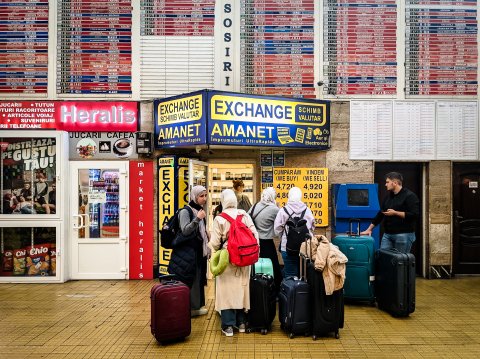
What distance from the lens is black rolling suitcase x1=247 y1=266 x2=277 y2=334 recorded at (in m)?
4.64

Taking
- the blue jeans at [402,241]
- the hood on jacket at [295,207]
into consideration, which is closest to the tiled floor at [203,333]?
the blue jeans at [402,241]

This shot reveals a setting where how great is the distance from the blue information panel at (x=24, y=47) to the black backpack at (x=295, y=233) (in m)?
5.29

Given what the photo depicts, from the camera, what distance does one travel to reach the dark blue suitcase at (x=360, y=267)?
18.4 feet

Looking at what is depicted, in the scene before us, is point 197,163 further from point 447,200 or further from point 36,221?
point 447,200

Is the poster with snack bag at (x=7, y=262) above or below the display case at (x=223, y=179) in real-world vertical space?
below

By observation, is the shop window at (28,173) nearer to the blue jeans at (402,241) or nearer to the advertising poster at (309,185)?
the advertising poster at (309,185)

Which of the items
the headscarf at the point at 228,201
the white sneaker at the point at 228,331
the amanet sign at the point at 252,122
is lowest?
the white sneaker at the point at 228,331

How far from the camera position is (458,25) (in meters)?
7.62

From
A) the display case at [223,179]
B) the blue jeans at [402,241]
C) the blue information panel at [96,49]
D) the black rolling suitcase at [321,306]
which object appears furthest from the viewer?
the display case at [223,179]

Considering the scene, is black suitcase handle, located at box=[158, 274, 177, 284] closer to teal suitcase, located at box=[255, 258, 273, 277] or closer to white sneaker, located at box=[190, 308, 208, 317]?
white sneaker, located at box=[190, 308, 208, 317]

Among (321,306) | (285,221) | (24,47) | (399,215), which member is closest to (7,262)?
(24,47)

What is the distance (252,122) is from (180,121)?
1.21 meters

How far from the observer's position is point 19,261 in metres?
7.15

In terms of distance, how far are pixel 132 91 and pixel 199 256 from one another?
149 inches
